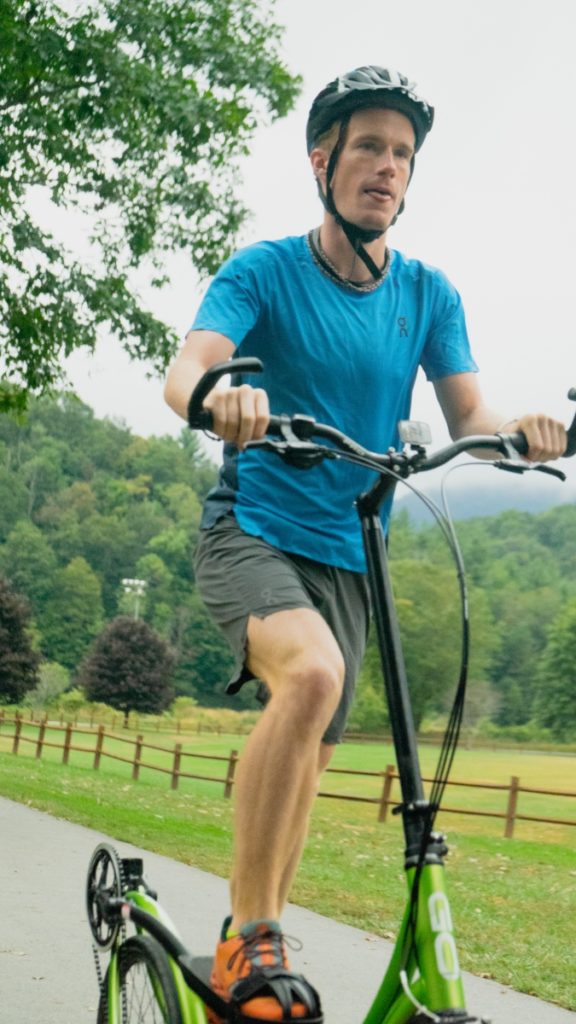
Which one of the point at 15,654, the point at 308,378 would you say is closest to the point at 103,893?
the point at 308,378

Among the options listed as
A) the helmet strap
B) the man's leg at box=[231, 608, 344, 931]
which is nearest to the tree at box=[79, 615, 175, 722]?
the helmet strap

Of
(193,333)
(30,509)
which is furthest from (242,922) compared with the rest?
(30,509)

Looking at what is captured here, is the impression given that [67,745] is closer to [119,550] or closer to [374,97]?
[374,97]

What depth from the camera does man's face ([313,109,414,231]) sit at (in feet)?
10.2

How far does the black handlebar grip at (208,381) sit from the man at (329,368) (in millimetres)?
368

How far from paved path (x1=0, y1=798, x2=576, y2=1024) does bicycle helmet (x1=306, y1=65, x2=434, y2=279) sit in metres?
2.49

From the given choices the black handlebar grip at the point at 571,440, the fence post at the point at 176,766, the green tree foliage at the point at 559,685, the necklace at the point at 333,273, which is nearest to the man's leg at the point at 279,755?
the black handlebar grip at the point at 571,440

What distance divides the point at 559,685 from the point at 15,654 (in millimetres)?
25039

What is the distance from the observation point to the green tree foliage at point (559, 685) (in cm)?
5925

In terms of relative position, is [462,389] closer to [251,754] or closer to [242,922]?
[251,754]

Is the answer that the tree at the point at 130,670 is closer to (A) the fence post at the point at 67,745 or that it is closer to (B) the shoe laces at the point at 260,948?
(A) the fence post at the point at 67,745

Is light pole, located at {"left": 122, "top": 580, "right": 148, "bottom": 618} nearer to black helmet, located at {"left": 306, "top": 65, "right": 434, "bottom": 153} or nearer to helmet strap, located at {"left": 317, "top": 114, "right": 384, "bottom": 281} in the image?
helmet strap, located at {"left": 317, "top": 114, "right": 384, "bottom": 281}

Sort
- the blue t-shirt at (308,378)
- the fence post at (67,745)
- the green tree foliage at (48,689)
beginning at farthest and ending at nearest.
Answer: the green tree foliage at (48,689), the fence post at (67,745), the blue t-shirt at (308,378)

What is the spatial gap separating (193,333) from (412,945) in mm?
1457
